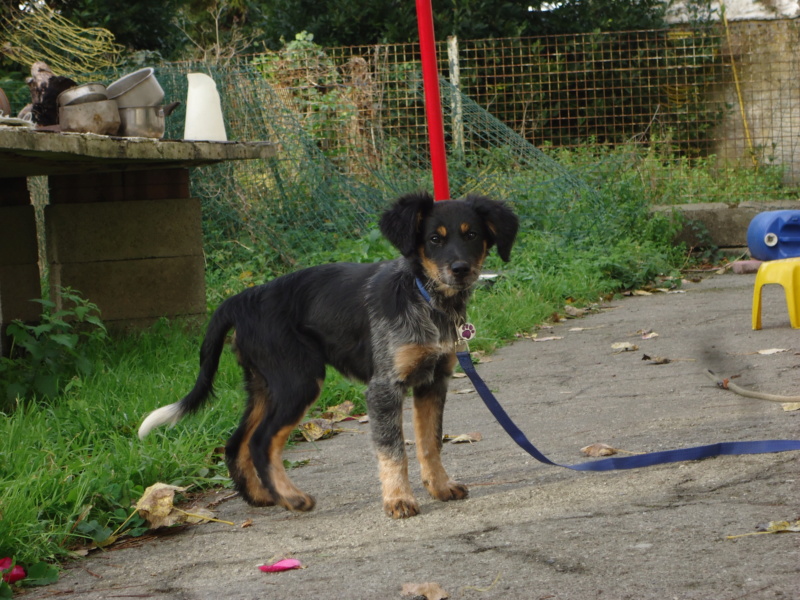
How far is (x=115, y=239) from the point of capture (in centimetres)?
Result: 684

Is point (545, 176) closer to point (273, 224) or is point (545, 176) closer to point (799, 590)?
point (273, 224)

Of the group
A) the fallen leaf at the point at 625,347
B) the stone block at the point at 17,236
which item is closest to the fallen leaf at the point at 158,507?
the stone block at the point at 17,236

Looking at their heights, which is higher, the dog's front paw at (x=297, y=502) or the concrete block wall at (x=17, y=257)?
the concrete block wall at (x=17, y=257)

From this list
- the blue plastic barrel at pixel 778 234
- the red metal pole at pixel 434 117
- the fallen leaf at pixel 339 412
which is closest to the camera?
the fallen leaf at pixel 339 412

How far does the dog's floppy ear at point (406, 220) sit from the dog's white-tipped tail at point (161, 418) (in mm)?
1189

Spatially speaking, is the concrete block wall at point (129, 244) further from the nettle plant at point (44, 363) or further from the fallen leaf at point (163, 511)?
the fallen leaf at point (163, 511)

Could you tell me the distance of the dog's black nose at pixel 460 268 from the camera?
12.5 ft

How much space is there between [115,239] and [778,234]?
17.0 feet

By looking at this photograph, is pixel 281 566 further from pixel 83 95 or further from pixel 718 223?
pixel 718 223

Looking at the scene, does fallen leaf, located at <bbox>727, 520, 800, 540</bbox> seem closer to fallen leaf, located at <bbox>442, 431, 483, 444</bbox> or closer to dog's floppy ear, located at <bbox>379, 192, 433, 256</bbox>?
dog's floppy ear, located at <bbox>379, 192, 433, 256</bbox>

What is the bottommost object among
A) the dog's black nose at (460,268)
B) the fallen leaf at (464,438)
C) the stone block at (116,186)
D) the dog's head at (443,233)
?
the fallen leaf at (464,438)

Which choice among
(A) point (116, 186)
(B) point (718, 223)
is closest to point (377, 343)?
(A) point (116, 186)

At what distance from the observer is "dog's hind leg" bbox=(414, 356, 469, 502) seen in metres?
3.91

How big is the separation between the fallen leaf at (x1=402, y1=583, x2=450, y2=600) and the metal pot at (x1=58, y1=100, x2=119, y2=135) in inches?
164
